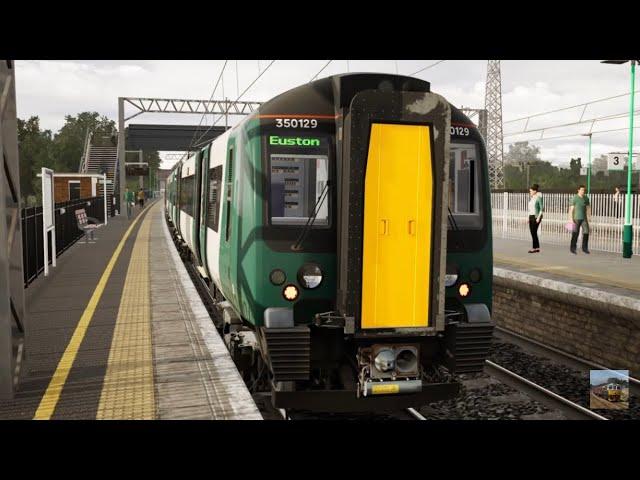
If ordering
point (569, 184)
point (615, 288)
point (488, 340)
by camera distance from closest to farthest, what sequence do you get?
point (488, 340) < point (615, 288) < point (569, 184)

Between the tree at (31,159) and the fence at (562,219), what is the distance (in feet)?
237

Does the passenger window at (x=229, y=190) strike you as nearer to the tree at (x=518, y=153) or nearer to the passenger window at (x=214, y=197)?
the passenger window at (x=214, y=197)

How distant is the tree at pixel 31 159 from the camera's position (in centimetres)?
8644

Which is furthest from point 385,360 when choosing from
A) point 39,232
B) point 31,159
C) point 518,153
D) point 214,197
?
point 518,153

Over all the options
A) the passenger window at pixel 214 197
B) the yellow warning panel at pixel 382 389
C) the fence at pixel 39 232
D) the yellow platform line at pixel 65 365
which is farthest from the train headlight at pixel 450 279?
the fence at pixel 39 232

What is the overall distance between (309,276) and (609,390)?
4.99 meters

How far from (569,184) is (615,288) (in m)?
62.8

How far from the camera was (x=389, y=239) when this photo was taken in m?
5.60

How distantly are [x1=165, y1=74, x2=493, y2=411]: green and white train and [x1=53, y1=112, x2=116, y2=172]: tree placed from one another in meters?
77.8
